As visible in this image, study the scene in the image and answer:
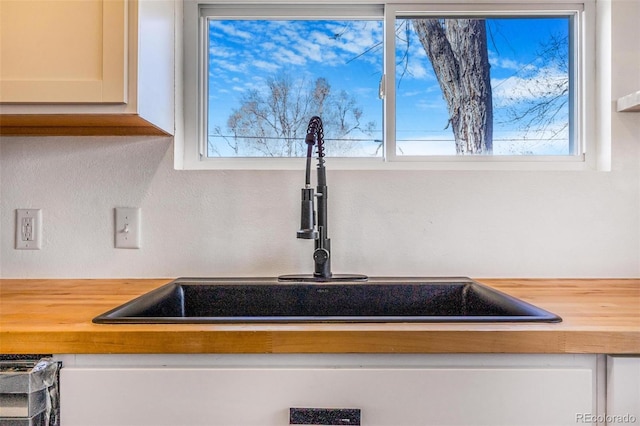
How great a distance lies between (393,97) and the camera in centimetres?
150

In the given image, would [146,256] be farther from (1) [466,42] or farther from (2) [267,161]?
(1) [466,42]

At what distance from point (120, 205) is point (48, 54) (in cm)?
47

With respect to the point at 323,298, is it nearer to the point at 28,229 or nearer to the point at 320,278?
the point at 320,278

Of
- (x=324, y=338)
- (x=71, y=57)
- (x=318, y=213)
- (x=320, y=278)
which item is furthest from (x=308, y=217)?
(x=71, y=57)

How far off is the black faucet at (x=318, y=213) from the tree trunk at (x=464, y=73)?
0.53 m

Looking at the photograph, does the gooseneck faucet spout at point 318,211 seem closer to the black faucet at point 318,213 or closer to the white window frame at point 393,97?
the black faucet at point 318,213

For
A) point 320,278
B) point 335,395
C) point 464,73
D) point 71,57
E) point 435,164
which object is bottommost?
point 335,395

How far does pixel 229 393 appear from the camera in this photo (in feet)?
2.56

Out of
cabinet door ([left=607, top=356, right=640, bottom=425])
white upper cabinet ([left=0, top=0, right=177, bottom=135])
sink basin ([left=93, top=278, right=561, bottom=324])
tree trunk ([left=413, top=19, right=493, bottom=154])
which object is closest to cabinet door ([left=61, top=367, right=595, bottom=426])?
cabinet door ([left=607, top=356, right=640, bottom=425])

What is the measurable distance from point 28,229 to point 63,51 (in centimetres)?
59

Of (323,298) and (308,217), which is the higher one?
(308,217)

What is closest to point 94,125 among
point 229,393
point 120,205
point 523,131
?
point 120,205

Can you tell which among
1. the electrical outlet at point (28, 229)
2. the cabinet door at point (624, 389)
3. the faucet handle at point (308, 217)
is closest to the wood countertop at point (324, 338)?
the cabinet door at point (624, 389)

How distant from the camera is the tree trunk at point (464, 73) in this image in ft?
5.00
